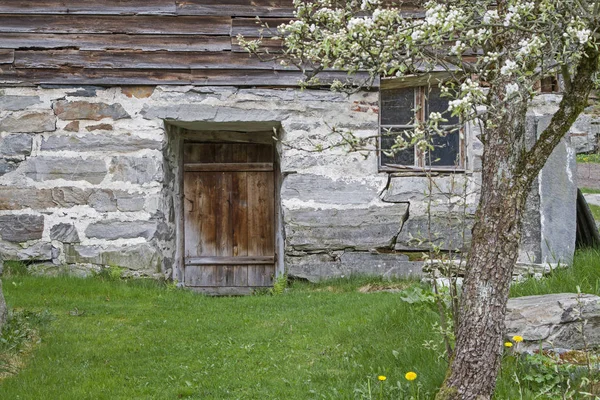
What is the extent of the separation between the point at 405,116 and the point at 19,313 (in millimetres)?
4898

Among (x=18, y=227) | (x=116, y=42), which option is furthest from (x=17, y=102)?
(x=18, y=227)

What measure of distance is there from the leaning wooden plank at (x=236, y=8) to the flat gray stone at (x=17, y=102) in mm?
1877

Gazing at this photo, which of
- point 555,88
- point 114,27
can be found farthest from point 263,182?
point 555,88

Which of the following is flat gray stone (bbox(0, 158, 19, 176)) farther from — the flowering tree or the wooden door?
the flowering tree

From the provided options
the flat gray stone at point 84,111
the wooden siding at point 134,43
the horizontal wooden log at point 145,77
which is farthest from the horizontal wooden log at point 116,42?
the flat gray stone at point 84,111

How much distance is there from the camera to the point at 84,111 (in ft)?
25.0

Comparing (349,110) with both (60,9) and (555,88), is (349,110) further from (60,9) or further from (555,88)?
(60,9)

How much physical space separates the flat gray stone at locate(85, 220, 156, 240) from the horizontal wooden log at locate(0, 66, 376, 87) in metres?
1.54

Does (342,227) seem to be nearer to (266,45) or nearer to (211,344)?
(266,45)

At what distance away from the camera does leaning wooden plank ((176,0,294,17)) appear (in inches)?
305

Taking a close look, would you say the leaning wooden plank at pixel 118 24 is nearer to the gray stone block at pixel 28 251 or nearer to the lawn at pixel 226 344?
the gray stone block at pixel 28 251

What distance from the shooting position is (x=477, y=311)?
121 inches

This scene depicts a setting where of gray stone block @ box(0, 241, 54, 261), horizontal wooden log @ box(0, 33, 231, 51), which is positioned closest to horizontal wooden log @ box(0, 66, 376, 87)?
horizontal wooden log @ box(0, 33, 231, 51)

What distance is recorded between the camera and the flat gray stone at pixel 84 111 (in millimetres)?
7609
